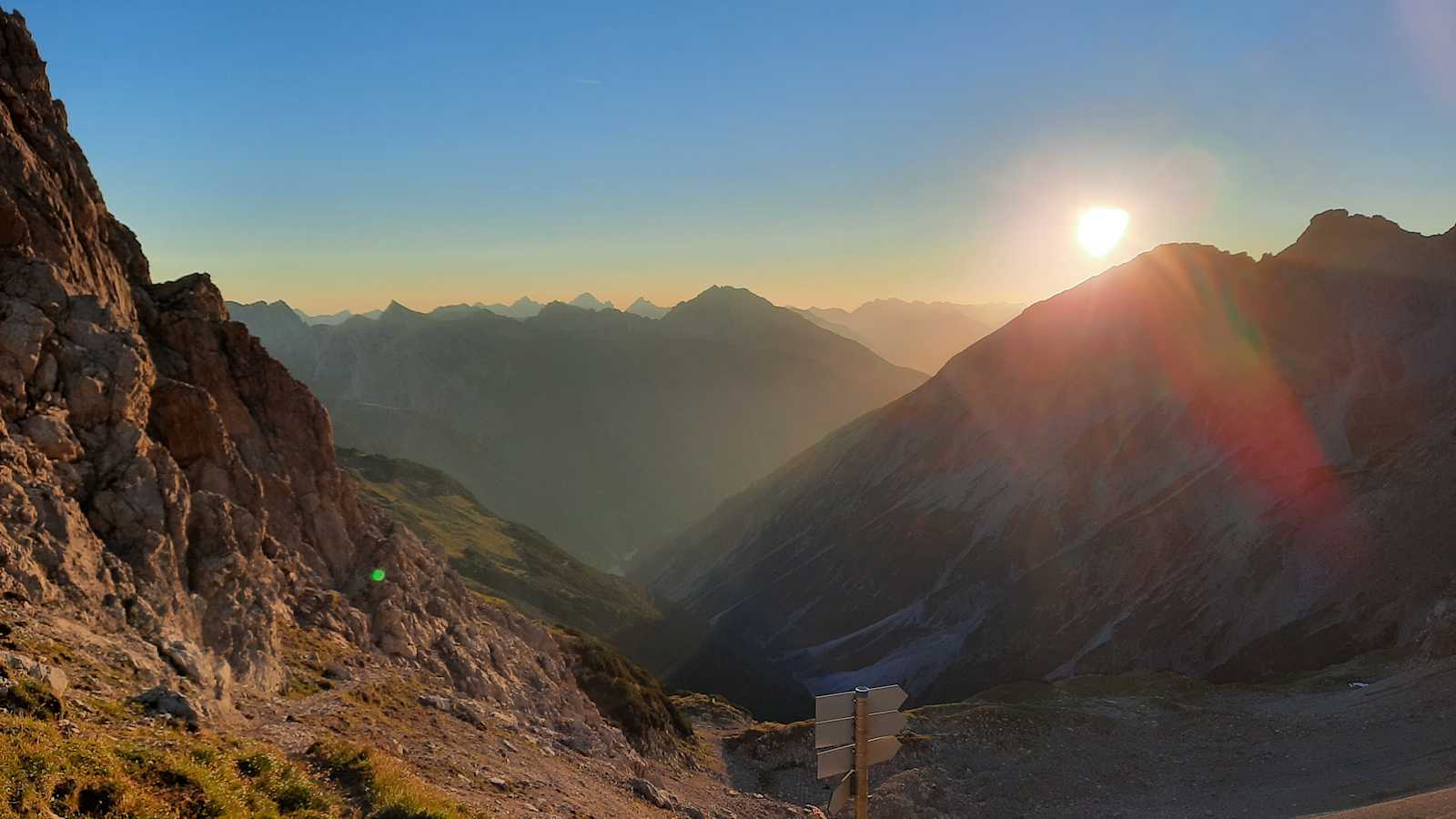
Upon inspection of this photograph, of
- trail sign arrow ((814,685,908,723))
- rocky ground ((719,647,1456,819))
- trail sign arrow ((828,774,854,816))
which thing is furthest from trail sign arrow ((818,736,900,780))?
rocky ground ((719,647,1456,819))

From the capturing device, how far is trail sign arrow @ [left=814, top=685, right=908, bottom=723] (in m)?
10.3

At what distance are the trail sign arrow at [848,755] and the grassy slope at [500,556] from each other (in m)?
102

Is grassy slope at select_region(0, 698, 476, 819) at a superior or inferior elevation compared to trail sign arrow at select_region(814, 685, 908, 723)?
inferior

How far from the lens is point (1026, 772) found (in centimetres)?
4769

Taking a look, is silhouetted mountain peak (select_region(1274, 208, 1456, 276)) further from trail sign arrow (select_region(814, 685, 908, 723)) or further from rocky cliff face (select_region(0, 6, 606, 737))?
trail sign arrow (select_region(814, 685, 908, 723))

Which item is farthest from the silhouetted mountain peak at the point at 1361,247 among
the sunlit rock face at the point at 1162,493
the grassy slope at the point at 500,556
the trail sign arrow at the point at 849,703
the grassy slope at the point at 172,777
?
the grassy slope at the point at 172,777

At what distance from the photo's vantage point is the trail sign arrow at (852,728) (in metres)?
10.3

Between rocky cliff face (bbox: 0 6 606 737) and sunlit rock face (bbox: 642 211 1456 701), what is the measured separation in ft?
214

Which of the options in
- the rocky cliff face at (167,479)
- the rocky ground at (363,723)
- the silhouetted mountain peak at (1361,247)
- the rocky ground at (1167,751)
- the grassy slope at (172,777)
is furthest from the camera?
the silhouetted mountain peak at (1361,247)

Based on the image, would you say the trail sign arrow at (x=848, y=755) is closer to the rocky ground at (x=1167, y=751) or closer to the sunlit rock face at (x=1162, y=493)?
the rocky ground at (x=1167, y=751)

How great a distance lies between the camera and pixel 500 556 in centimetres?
13288

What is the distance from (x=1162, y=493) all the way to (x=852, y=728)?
105 meters

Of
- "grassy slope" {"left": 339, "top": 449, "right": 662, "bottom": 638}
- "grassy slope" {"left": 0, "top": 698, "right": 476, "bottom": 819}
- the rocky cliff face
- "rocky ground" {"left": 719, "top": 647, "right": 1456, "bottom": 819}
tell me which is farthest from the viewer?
"grassy slope" {"left": 339, "top": 449, "right": 662, "bottom": 638}

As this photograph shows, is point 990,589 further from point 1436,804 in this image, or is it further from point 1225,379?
point 1436,804
